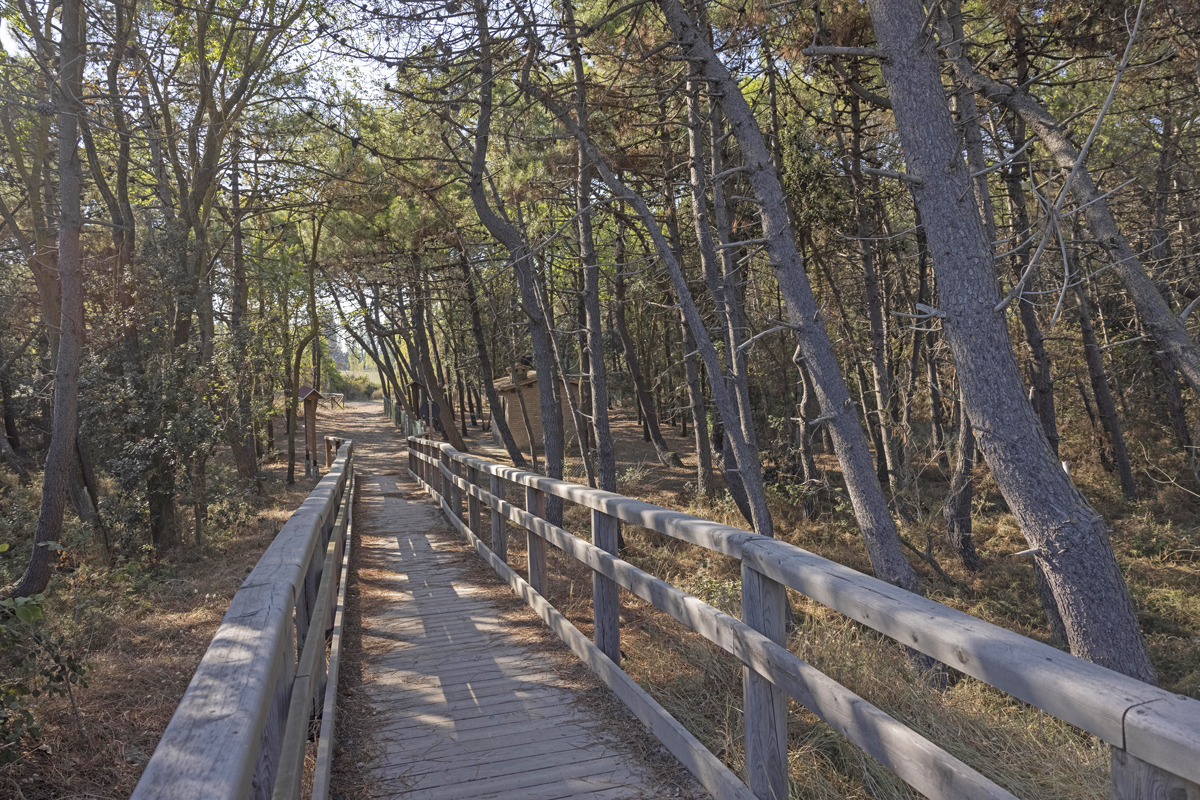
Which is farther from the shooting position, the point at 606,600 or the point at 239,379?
the point at 239,379

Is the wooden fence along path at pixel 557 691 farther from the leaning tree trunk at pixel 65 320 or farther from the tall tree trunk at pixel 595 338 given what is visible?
the tall tree trunk at pixel 595 338

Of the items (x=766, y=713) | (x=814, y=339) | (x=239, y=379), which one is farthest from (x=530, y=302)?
(x=766, y=713)

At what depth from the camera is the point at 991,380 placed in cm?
531

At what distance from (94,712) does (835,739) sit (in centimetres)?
456

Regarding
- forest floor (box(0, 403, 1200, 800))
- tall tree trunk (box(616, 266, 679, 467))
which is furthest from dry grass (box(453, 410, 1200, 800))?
tall tree trunk (box(616, 266, 679, 467))

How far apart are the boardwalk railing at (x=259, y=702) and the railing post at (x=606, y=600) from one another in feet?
4.54

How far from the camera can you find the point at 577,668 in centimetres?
443

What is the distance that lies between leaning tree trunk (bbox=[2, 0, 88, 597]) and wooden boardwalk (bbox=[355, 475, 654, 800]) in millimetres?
4231

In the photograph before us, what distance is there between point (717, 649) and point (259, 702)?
122 inches

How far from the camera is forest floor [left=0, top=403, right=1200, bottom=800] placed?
3.10 metres

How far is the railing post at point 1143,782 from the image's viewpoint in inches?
49.4

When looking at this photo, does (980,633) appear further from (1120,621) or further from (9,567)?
(9,567)

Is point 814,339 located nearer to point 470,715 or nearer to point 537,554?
point 537,554

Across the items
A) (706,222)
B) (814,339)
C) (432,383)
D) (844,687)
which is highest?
(706,222)
